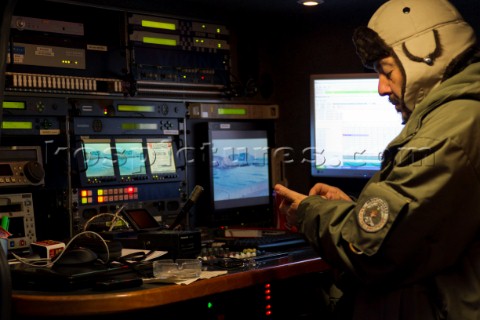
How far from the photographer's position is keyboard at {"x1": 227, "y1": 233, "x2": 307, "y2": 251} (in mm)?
2551

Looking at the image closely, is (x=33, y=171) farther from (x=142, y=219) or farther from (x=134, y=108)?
(x=134, y=108)

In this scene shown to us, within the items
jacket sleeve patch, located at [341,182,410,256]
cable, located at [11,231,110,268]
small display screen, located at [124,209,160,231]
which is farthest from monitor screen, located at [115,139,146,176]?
jacket sleeve patch, located at [341,182,410,256]

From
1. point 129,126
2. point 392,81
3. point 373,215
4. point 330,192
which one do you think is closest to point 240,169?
point 129,126

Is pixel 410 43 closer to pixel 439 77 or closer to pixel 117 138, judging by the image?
pixel 439 77

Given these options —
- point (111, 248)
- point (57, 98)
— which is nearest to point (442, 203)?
point (111, 248)

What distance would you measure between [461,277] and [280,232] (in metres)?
1.30

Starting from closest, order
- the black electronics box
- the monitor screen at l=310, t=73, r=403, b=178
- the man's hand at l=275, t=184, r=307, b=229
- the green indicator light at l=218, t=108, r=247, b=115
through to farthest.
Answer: the man's hand at l=275, t=184, r=307, b=229 → the black electronics box → the monitor screen at l=310, t=73, r=403, b=178 → the green indicator light at l=218, t=108, r=247, b=115

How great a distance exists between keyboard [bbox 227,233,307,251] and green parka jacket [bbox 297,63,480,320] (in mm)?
784

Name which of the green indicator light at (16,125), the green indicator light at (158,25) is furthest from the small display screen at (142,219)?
the green indicator light at (158,25)

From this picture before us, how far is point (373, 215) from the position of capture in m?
1.66

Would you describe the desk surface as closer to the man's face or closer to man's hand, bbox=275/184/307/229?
man's hand, bbox=275/184/307/229

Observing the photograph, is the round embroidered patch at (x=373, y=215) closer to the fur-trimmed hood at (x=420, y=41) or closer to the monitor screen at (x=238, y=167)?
the fur-trimmed hood at (x=420, y=41)

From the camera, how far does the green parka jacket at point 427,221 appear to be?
5.27 feet

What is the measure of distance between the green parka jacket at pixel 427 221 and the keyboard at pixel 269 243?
2.57 ft
